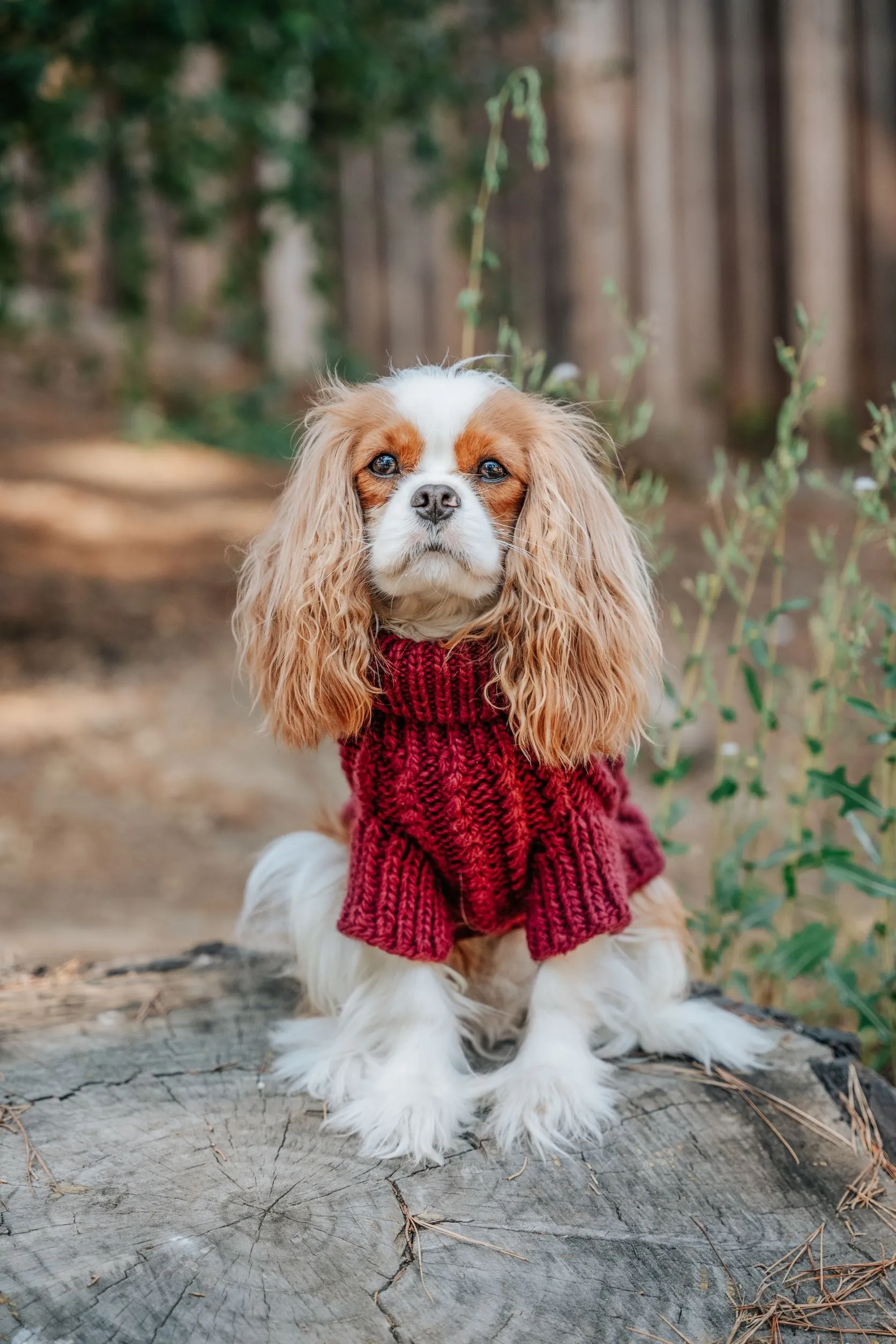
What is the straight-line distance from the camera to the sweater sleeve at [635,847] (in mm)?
2166

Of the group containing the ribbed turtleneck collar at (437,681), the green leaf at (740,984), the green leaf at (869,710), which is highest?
the ribbed turtleneck collar at (437,681)

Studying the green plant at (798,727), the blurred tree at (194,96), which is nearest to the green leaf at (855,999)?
the green plant at (798,727)

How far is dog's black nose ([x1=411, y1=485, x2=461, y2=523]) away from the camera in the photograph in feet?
5.82

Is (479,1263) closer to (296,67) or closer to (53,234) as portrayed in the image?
(296,67)

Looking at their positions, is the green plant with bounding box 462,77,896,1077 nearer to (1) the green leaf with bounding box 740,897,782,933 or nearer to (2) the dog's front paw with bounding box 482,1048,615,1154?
(1) the green leaf with bounding box 740,897,782,933

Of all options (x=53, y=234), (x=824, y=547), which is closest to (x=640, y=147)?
(x=53, y=234)

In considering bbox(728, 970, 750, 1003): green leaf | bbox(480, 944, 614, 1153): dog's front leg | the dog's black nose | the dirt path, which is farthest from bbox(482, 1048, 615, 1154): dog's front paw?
the dog's black nose

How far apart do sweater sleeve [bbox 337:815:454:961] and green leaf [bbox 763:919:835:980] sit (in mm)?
701

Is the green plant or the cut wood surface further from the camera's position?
the green plant

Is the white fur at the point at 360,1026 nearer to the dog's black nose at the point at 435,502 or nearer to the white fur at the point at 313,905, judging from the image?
the white fur at the point at 313,905

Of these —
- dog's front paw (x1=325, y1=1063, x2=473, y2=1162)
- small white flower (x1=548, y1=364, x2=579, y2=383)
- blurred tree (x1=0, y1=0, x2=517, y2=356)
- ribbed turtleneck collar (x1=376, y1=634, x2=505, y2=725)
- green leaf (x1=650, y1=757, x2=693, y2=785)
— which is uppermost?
blurred tree (x1=0, y1=0, x2=517, y2=356)

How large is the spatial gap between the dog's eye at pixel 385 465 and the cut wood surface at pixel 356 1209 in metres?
0.99

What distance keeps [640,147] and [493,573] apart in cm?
642

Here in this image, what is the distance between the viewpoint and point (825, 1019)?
294cm
